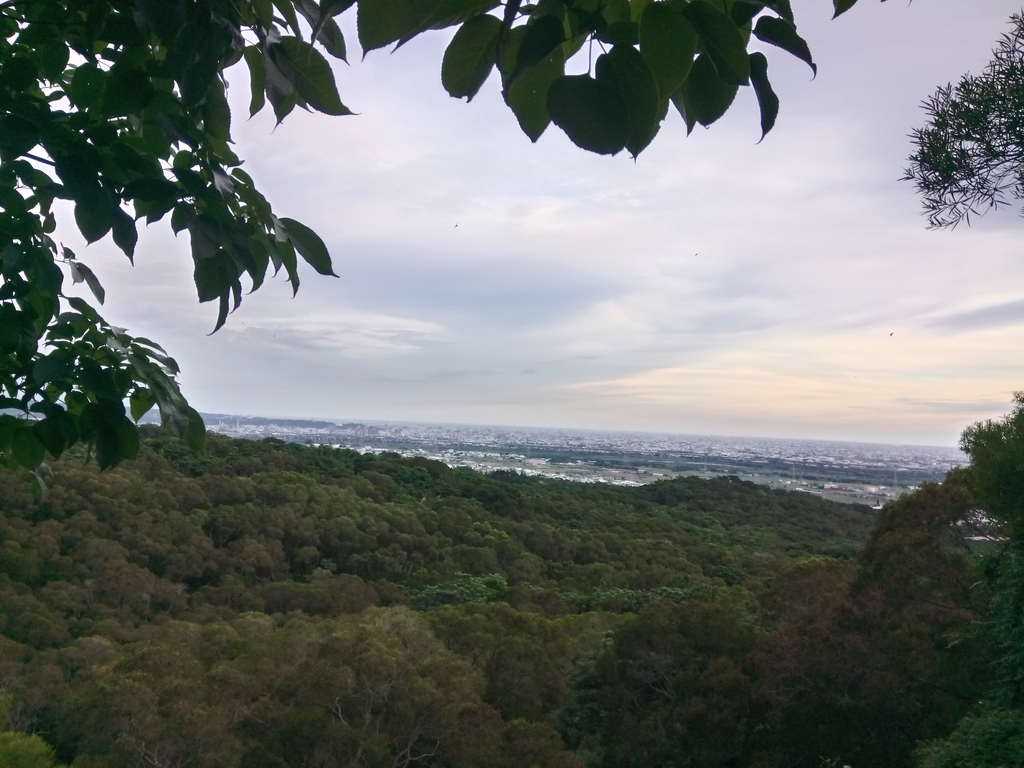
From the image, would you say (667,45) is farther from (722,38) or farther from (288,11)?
(288,11)

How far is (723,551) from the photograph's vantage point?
15.7m

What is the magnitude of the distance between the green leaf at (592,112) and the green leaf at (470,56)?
6 centimetres

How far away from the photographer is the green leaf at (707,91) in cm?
51

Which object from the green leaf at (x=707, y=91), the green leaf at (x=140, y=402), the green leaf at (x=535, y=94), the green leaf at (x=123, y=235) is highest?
the green leaf at (x=707, y=91)

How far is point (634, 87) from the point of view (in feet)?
1.43

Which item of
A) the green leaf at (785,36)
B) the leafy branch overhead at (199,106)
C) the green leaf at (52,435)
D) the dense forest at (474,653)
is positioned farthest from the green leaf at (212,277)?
the dense forest at (474,653)

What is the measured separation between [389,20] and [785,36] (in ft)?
0.94

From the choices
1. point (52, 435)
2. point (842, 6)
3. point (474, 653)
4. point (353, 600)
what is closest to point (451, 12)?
point (842, 6)

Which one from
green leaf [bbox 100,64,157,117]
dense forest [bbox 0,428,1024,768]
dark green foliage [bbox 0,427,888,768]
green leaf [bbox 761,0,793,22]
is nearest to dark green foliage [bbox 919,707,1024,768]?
dense forest [bbox 0,428,1024,768]

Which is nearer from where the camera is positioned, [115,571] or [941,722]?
[941,722]

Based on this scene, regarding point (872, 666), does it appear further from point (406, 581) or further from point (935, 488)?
point (406, 581)

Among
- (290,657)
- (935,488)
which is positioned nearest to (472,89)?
(935,488)

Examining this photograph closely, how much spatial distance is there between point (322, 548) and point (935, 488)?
12.4 meters

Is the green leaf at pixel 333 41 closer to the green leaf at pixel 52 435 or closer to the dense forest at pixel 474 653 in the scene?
the green leaf at pixel 52 435
